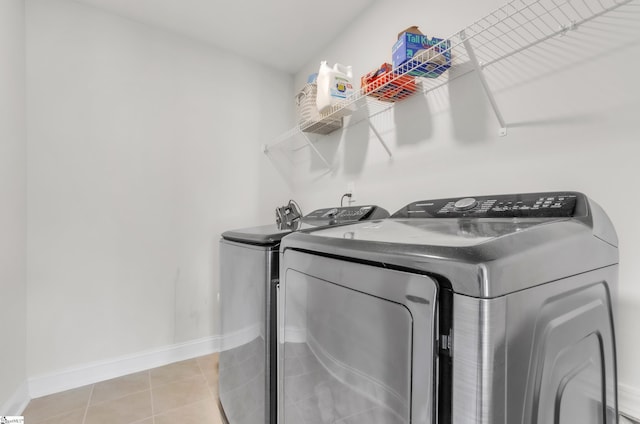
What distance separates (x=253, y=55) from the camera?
2855 mm

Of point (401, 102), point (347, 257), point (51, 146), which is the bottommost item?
point (347, 257)

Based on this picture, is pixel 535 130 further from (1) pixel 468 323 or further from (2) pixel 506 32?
(1) pixel 468 323

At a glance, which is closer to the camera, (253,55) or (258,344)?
(258,344)

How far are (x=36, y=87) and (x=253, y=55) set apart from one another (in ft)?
5.49

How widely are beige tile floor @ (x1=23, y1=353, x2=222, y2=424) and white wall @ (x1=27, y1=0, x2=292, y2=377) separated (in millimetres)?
214

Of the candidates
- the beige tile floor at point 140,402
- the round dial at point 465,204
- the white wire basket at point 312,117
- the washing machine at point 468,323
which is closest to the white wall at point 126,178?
the beige tile floor at point 140,402

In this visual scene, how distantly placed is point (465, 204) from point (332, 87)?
1207 mm

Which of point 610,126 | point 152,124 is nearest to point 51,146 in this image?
point 152,124

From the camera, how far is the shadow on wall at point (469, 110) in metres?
1.41

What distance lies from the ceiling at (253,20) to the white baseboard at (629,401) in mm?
2451

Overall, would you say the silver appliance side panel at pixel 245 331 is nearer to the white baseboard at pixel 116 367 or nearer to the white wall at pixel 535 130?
the white baseboard at pixel 116 367

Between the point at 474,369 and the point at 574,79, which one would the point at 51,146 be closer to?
the point at 474,369

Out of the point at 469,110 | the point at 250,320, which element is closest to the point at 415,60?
the point at 469,110

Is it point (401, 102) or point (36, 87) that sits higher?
point (36, 87)
